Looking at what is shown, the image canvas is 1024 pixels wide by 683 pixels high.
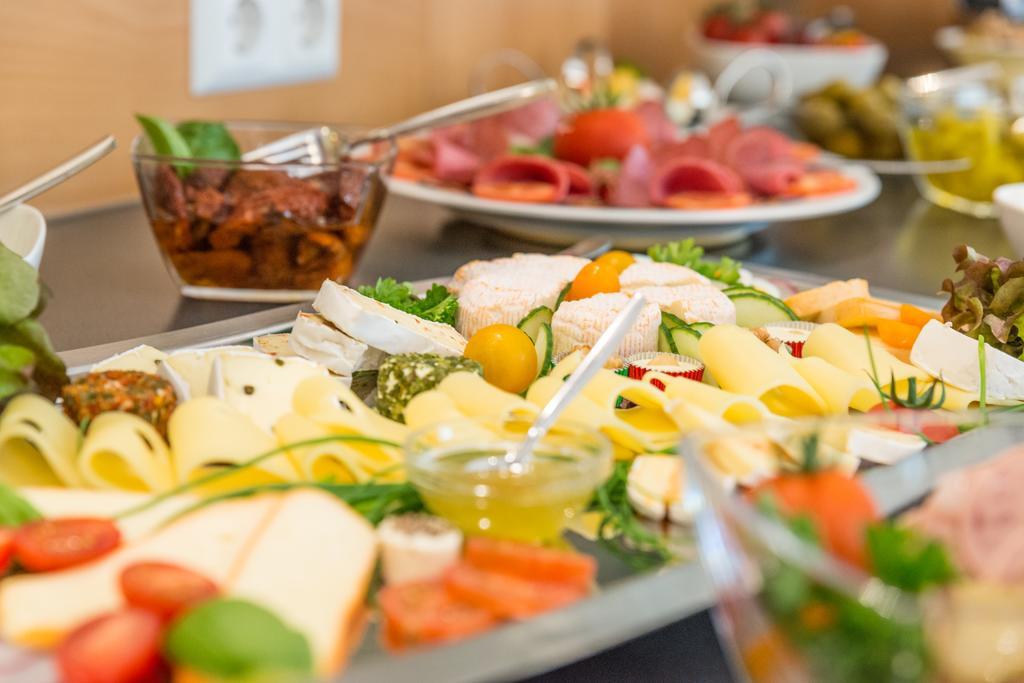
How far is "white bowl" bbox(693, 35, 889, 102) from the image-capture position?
2.91m

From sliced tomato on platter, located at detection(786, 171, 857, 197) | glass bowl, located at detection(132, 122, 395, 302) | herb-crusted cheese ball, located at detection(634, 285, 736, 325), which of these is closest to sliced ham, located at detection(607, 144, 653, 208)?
sliced tomato on platter, located at detection(786, 171, 857, 197)

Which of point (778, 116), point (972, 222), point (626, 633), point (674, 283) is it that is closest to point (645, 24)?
point (778, 116)

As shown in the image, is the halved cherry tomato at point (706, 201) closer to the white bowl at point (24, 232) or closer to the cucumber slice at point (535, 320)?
the cucumber slice at point (535, 320)

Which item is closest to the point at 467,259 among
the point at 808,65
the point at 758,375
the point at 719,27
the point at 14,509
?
the point at 758,375

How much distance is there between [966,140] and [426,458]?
1.77 m

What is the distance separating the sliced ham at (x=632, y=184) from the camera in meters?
1.84

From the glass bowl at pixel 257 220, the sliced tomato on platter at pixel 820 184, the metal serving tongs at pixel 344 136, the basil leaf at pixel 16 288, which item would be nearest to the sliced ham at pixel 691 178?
the sliced tomato on platter at pixel 820 184

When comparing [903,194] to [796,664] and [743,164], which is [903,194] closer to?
[743,164]

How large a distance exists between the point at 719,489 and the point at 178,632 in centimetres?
28

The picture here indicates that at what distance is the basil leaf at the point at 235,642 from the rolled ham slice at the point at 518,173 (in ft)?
4.26

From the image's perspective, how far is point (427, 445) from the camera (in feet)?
2.76

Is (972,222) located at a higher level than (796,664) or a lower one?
lower

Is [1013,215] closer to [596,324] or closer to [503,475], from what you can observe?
[596,324]

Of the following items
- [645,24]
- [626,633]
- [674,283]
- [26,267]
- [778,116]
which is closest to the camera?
[626,633]
